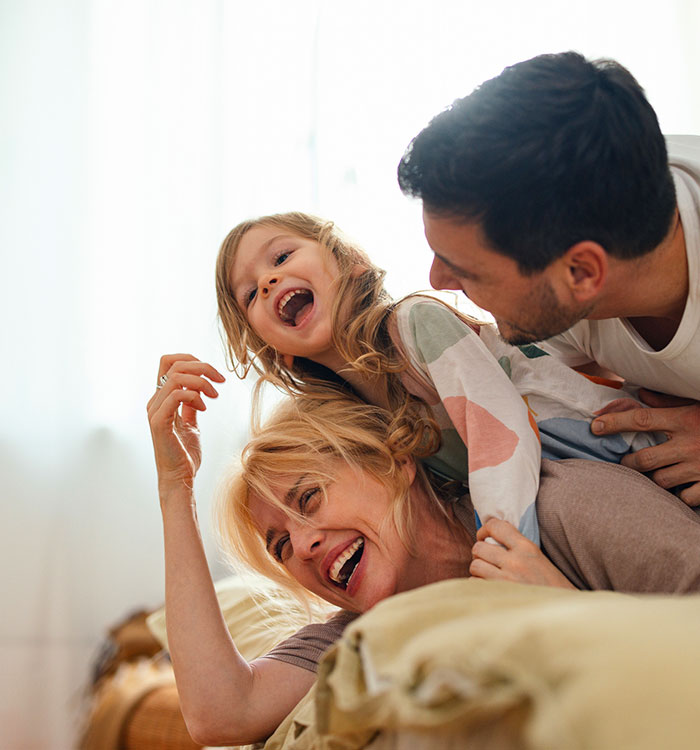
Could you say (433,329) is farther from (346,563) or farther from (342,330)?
(346,563)

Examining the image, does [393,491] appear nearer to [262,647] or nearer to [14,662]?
[262,647]

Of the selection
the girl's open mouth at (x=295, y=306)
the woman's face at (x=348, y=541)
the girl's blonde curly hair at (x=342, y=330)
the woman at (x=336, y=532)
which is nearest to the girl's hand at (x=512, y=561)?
the woman at (x=336, y=532)

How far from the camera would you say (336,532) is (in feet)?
3.75

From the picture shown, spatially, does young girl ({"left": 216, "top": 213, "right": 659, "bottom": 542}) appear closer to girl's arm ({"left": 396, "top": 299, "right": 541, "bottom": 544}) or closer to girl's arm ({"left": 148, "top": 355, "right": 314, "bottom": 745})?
girl's arm ({"left": 396, "top": 299, "right": 541, "bottom": 544})

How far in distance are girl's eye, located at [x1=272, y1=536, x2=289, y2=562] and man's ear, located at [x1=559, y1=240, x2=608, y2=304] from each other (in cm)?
57

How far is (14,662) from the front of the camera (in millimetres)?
2193

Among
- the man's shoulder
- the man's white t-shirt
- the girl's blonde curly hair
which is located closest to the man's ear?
the man's white t-shirt

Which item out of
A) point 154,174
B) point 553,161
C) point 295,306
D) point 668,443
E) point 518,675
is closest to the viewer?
point 518,675

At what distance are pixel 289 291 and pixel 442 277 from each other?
1.14 ft

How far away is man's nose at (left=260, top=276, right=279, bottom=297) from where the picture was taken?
1.34m

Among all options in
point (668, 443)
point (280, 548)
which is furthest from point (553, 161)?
point (280, 548)

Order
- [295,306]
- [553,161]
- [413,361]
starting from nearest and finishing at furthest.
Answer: [553,161] → [413,361] → [295,306]

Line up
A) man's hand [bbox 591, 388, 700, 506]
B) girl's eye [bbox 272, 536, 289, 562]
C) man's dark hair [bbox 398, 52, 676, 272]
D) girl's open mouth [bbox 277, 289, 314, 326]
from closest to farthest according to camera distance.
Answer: man's dark hair [bbox 398, 52, 676, 272] → man's hand [bbox 591, 388, 700, 506] → girl's eye [bbox 272, 536, 289, 562] → girl's open mouth [bbox 277, 289, 314, 326]

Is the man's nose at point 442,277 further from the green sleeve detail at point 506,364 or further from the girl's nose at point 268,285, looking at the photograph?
the girl's nose at point 268,285
